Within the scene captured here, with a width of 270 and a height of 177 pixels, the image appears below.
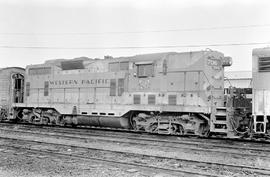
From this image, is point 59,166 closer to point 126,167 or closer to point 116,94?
point 126,167

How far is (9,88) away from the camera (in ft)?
67.5

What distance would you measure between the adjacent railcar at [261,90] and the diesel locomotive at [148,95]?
0.13 feet

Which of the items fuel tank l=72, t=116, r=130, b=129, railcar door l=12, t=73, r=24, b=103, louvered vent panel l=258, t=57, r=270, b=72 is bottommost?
fuel tank l=72, t=116, r=130, b=129

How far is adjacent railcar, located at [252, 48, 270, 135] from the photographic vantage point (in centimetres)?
1159

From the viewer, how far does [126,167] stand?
300 inches

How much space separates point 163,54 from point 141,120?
3227 millimetres

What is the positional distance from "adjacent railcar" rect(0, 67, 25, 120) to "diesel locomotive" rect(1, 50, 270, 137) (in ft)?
7.50

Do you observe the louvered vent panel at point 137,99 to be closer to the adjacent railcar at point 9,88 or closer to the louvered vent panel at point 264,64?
the louvered vent panel at point 264,64

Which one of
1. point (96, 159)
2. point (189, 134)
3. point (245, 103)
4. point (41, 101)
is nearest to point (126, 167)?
point (96, 159)

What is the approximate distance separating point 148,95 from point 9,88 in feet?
34.7

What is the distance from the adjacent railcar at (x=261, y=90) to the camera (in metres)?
11.6

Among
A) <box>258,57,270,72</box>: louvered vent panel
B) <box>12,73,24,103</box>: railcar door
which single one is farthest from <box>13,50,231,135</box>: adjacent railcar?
<box>258,57,270,72</box>: louvered vent panel

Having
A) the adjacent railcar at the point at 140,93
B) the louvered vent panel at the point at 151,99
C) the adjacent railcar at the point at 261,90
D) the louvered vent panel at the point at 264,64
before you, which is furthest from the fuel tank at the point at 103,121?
the louvered vent panel at the point at 264,64

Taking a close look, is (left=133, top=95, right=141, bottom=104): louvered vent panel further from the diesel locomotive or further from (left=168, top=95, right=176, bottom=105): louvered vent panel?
(left=168, top=95, right=176, bottom=105): louvered vent panel
